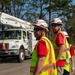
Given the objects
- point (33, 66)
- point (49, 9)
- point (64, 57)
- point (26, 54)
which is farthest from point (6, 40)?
A: point (49, 9)

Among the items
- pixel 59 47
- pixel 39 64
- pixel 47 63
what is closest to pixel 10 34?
pixel 59 47

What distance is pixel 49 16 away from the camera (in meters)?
46.1

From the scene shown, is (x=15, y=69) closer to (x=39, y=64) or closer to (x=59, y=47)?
(x=59, y=47)

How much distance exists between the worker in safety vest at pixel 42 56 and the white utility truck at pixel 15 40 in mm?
14730

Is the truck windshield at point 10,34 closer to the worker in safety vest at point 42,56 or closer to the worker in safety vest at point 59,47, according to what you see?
the worker in safety vest at point 59,47

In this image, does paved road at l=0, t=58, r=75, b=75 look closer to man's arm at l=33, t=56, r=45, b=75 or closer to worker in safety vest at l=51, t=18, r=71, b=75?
worker in safety vest at l=51, t=18, r=71, b=75

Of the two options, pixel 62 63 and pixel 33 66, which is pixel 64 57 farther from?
pixel 33 66

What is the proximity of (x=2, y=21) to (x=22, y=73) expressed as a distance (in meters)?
6.43

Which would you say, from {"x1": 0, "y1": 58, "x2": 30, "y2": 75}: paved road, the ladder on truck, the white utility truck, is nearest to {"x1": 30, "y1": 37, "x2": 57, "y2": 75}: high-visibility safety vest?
{"x1": 0, "y1": 58, "x2": 30, "y2": 75}: paved road

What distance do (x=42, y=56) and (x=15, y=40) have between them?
15472 millimetres

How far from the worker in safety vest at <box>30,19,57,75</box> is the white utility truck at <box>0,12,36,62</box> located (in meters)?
14.7

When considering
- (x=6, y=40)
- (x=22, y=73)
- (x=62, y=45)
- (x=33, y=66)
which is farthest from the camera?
(x=6, y=40)

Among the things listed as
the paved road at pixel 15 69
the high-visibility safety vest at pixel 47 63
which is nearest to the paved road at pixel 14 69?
the paved road at pixel 15 69

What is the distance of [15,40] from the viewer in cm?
1966
